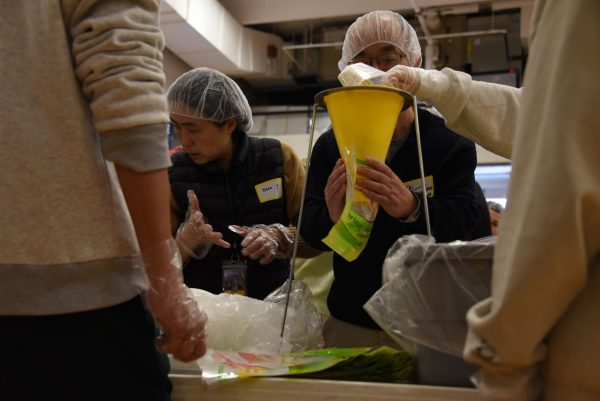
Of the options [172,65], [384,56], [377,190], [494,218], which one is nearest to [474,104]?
[377,190]

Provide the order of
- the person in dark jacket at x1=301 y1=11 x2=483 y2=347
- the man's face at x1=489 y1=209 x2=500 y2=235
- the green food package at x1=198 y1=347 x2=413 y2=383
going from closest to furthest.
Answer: the green food package at x1=198 y1=347 x2=413 y2=383 < the person in dark jacket at x1=301 y1=11 x2=483 y2=347 < the man's face at x1=489 y1=209 x2=500 y2=235

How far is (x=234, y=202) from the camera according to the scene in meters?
1.86

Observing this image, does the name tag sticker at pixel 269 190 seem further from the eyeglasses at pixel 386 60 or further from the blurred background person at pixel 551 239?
the blurred background person at pixel 551 239

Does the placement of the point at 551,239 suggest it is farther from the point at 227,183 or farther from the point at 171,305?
the point at 227,183

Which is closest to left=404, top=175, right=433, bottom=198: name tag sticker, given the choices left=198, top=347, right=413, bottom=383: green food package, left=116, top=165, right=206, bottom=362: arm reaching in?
left=198, top=347, right=413, bottom=383: green food package

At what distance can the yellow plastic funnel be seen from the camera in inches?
41.9

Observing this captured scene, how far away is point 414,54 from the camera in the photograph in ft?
5.60

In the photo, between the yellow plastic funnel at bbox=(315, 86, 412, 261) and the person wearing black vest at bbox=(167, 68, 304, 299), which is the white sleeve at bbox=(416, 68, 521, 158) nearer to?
the yellow plastic funnel at bbox=(315, 86, 412, 261)

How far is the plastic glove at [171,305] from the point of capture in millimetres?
894

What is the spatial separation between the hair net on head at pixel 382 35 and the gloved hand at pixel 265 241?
0.49m

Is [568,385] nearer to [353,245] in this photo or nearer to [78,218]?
[353,245]

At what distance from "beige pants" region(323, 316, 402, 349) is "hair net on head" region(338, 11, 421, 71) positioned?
2.26ft

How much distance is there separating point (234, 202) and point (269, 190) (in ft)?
0.37

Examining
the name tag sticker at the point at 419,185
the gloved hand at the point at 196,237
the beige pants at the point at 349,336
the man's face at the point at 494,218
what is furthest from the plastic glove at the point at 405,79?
the man's face at the point at 494,218
